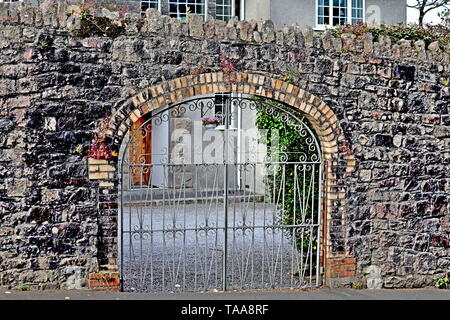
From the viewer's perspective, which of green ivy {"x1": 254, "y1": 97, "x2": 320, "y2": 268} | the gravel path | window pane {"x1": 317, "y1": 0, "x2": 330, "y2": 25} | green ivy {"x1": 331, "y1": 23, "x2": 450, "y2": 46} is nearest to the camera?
the gravel path

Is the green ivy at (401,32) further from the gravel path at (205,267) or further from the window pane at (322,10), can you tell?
the window pane at (322,10)

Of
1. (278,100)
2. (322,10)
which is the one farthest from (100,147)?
(322,10)

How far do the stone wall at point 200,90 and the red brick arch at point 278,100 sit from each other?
3 centimetres

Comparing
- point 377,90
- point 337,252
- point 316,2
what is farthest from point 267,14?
point 337,252

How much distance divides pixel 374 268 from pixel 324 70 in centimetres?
270

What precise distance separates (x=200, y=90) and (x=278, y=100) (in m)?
1.01

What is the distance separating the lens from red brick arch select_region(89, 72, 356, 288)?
274 inches

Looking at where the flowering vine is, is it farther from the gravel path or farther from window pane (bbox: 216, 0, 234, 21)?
window pane (bbox: 216, 0, 234, 21)

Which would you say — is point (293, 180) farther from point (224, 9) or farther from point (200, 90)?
point (224, 9)

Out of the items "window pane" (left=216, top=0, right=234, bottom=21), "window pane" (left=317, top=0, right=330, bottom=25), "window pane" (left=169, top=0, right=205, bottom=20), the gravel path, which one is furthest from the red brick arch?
"window pane" (left=317, top=0, right=330, bottom=25)

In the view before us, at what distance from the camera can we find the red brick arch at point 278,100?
696cm

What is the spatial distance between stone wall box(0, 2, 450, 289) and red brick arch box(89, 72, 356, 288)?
1.1 inches
